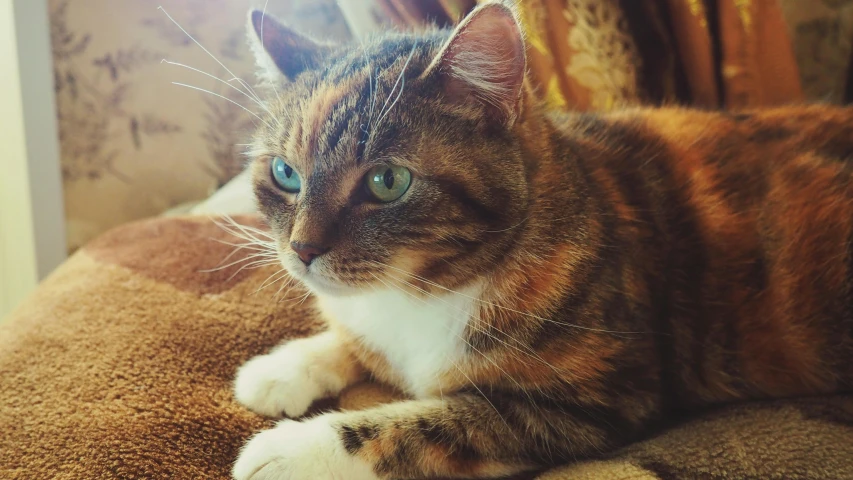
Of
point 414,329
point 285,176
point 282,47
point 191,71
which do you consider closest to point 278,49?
point 282,47

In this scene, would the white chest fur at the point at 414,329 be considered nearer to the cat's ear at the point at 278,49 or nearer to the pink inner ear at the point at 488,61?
the pink inner ear at the point at 488,61

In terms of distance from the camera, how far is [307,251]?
0.76m

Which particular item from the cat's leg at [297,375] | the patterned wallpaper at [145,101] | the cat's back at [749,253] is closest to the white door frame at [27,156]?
the patterned wallpaper at [145,101]

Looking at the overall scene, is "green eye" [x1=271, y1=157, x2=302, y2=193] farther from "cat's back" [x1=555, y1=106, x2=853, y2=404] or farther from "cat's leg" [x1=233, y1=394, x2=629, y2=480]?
"cat's back" [x1=555, y1=106, x2=853, y2=404]

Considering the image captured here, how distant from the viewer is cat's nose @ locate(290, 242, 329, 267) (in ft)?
2.46

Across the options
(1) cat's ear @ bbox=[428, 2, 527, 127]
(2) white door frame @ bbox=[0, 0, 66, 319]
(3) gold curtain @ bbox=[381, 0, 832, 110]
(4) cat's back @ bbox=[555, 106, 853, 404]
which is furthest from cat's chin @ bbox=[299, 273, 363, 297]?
(2) white door frame @ bbox=[0, 0, 66, 319]

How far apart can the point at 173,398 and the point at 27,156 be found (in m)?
1.01

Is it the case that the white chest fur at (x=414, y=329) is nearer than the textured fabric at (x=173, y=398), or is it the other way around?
the textured fabric at (x=173, y=398)

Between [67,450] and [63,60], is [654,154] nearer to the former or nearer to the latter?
[67,450]

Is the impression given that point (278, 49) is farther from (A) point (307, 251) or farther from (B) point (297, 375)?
(B) point (297, 375)

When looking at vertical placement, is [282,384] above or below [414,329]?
below

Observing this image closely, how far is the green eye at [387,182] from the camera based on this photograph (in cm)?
75

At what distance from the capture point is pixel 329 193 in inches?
29.7

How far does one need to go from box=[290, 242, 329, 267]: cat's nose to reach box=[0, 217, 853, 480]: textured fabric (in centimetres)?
27
